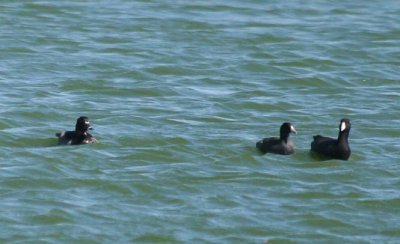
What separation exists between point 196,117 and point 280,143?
2.48 metres

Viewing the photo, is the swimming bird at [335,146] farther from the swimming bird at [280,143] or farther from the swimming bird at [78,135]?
the swimming bird at [78,135]

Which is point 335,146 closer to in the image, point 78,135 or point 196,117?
point 196,117

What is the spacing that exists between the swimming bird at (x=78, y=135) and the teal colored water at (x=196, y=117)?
125mm

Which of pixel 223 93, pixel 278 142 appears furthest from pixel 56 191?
pixel 223 93

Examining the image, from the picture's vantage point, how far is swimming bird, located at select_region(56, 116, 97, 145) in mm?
18844

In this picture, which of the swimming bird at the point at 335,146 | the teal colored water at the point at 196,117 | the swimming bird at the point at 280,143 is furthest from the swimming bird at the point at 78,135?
the swimming bird at the point at 335,146

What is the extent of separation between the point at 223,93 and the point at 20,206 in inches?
275

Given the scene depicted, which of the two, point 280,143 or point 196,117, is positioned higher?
point 280,143

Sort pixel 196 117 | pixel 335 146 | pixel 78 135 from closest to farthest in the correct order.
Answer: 1. pixel 335 146
2. pixel 78 135
3. pixel 196 117

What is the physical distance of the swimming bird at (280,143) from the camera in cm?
1873

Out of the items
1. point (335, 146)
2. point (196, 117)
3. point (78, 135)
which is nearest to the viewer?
point (335, 146)

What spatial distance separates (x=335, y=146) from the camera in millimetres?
18672

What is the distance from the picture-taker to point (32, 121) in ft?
66.9

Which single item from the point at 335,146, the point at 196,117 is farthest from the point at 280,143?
the point at 196,117
